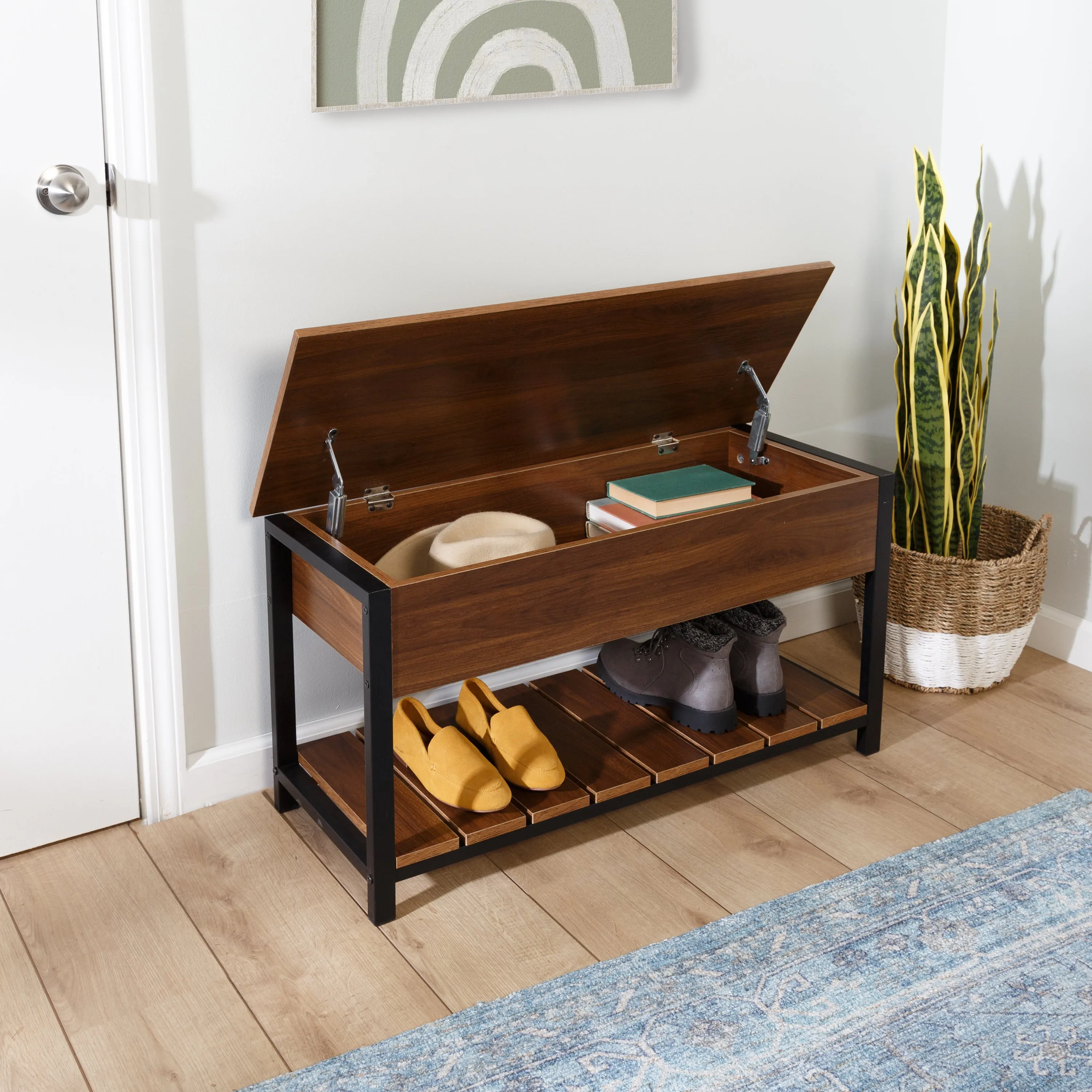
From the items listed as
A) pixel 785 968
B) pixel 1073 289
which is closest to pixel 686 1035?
pixel 785 968

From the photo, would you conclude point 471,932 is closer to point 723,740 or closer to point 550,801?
point 550,801

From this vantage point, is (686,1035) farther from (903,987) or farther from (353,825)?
(353,825)

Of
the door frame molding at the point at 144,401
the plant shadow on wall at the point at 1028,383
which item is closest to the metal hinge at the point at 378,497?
the door frame molding at the point at 144,401

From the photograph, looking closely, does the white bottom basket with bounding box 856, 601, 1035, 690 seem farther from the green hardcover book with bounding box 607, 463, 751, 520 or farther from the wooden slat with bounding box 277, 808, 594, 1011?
the wooden slat with bounding box 277, 808, 594, 1011

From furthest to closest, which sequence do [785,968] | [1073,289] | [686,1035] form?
[1073,289]
[785,968]
[686,1035]

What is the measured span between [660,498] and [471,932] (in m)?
0.78

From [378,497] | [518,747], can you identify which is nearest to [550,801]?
[518,747]

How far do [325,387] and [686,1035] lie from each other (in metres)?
1.05

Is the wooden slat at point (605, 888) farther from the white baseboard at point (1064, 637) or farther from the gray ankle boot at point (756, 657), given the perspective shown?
the white baseboard at point (1064, 637)

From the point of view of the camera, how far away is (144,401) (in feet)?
6.35

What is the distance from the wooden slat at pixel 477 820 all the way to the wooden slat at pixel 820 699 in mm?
656

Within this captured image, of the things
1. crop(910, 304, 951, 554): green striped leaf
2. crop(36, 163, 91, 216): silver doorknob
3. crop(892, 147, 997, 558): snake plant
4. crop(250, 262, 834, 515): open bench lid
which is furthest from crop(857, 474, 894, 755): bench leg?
crop(36, 163, 91, 216): silver doorknob

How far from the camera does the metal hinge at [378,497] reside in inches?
81.8

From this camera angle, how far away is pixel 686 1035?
166cm
